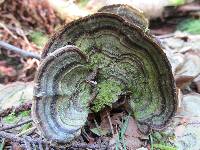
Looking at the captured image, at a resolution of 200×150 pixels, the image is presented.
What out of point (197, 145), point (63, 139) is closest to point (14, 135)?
point (63, 139)

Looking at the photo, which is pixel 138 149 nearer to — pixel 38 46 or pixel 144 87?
pixel 144 87

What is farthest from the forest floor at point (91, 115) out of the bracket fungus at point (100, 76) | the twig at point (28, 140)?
the bracket fungus at point (100, 76)

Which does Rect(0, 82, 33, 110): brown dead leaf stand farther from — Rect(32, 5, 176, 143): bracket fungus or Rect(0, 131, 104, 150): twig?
Rect(32, 5, 176, 143): bracket fungus

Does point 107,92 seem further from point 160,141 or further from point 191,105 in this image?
point 191,105

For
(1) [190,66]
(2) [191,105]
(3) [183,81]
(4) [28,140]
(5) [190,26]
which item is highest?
(5) [190,26]

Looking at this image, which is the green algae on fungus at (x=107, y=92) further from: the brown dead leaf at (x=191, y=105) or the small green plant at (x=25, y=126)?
the brown dead leaf at (x=191, y=105)

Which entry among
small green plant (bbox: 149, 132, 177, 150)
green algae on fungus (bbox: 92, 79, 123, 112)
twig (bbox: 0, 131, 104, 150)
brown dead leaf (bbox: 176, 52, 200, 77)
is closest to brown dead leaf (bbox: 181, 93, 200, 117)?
brown dead leaf (bbox: 176, 52, 200, 77)

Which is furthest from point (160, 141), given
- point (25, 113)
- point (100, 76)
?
point (25, 113)
